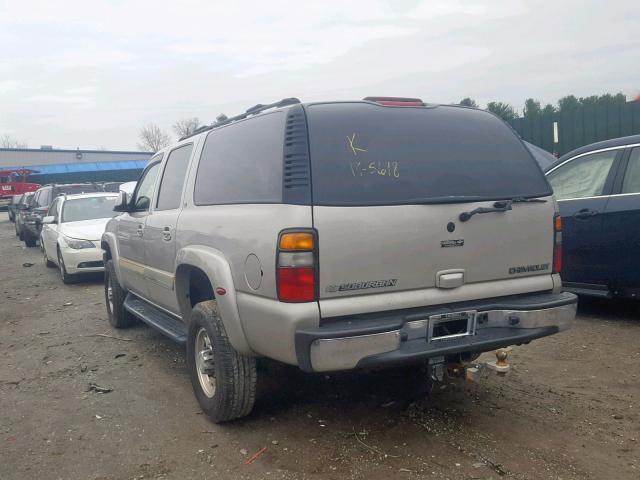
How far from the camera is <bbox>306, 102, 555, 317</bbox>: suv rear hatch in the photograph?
325cm

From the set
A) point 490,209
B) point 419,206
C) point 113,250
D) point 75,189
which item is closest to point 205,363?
point 419,206

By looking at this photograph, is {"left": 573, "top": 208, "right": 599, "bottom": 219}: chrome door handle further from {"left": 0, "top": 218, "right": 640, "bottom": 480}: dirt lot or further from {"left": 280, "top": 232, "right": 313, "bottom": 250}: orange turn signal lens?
{"left": 280, "top": 232, "right": 313, "bottom": 250}: orange turn signal lens

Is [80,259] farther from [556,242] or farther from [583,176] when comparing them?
[556,242]

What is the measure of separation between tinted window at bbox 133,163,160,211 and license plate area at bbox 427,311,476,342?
10.1 ft

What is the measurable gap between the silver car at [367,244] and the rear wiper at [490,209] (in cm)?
1

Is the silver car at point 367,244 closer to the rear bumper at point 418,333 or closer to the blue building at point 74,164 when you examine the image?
the rear bumper at point 418,333

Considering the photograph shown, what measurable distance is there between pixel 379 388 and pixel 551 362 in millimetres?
1543

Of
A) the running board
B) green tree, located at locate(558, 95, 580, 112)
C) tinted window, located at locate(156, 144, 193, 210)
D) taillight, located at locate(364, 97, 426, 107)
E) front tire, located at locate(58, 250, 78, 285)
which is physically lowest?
front tire, located at locate(58, 250, 78, 285)

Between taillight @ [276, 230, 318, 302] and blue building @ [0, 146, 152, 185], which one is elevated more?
blue building @ [0, 146, 152, 185]

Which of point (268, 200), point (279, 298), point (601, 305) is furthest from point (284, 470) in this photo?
point (601, 305)

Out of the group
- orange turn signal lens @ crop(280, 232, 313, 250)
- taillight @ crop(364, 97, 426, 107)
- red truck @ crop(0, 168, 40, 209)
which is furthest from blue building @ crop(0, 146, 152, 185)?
orange turn signal lens @ crop(280, 232, 313, 250)

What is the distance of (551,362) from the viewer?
16.5 ft

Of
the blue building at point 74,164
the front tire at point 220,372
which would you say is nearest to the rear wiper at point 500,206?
the front tire at point 220,372

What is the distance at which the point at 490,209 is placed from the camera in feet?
11.5
